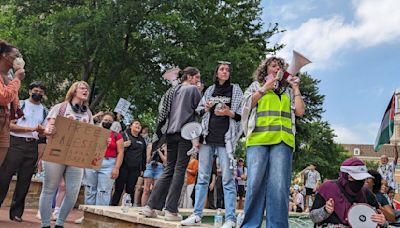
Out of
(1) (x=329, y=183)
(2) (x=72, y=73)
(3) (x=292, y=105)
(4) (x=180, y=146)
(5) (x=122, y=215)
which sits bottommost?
(5) (x=122, y=215)

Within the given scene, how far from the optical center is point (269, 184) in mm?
4379

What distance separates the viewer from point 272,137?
435 centimetres

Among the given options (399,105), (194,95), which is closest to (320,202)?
(194,95)

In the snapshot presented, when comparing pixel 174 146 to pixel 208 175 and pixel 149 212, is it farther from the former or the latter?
pixel 149 212

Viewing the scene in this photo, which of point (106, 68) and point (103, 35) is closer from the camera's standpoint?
point (103, 35)

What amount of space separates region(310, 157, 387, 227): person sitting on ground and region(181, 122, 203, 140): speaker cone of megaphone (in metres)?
1.43

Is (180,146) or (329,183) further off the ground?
(180,146)

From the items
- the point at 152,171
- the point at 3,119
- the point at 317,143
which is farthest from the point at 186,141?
the point at 317,143

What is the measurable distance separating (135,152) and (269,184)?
166 inches

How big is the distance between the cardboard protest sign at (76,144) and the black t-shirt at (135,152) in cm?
201

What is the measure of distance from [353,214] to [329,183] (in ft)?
1.26

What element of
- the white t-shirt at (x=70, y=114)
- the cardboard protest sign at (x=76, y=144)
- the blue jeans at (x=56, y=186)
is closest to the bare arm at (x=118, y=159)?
the cardboard protest sign at (x=76, y=144)

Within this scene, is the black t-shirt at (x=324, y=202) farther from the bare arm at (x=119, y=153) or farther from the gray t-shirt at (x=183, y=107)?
the bare arm at (x=119, y=153)

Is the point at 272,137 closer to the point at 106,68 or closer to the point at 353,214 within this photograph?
the point at 353,214
